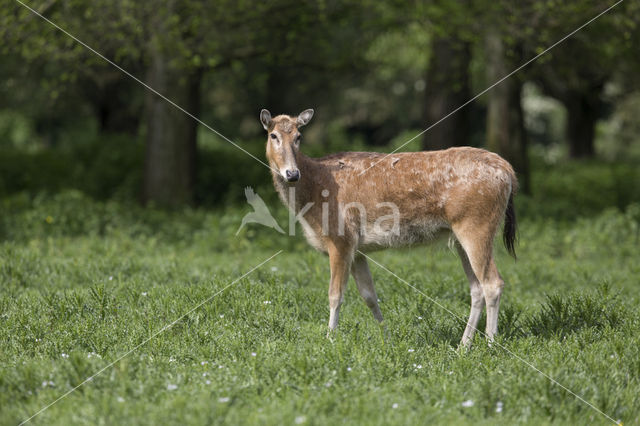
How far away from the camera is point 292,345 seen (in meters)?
5.88

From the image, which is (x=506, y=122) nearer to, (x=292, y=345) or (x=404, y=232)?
(x=404, y=232)

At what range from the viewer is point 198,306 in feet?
22.7

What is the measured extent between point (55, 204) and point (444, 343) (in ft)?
30.4

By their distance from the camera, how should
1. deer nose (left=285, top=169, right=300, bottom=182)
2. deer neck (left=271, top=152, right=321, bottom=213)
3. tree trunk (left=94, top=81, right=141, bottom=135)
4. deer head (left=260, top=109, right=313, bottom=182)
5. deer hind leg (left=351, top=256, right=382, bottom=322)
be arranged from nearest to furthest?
1. deer nose (left=285, top=169, right=300, bottom=182)
2. deer head (left=260, top=109, right=313, bottom=182)
3. deer hind leg (left=351, top=256, right=382, bottom=322)
4. deer neck (left=271, top=152, right=321, bottom=213)
5. tree trunk (left=94, top=81, right=141, bottom=135)

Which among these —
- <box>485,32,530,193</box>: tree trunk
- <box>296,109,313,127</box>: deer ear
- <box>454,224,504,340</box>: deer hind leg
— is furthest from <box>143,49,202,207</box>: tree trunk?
<box>454,224,504,340</box>: deer hind leg

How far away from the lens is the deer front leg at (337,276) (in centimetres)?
677

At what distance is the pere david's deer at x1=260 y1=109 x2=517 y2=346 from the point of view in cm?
657

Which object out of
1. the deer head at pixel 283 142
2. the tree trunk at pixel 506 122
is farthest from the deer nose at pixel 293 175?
the tree trunk at pixel 506 122

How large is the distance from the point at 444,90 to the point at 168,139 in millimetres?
5948

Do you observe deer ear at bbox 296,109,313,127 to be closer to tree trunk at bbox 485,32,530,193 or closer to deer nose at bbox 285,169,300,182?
deer nose at bbox 285,169,300,182

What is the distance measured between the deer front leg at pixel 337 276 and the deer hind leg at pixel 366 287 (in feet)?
0.92

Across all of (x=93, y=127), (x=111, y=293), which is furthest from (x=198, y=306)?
(x=93, y=127)

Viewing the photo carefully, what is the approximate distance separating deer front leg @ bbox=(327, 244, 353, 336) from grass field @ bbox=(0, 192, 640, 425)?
0.16 metres

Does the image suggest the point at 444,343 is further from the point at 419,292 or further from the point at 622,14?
the point at 622,14
